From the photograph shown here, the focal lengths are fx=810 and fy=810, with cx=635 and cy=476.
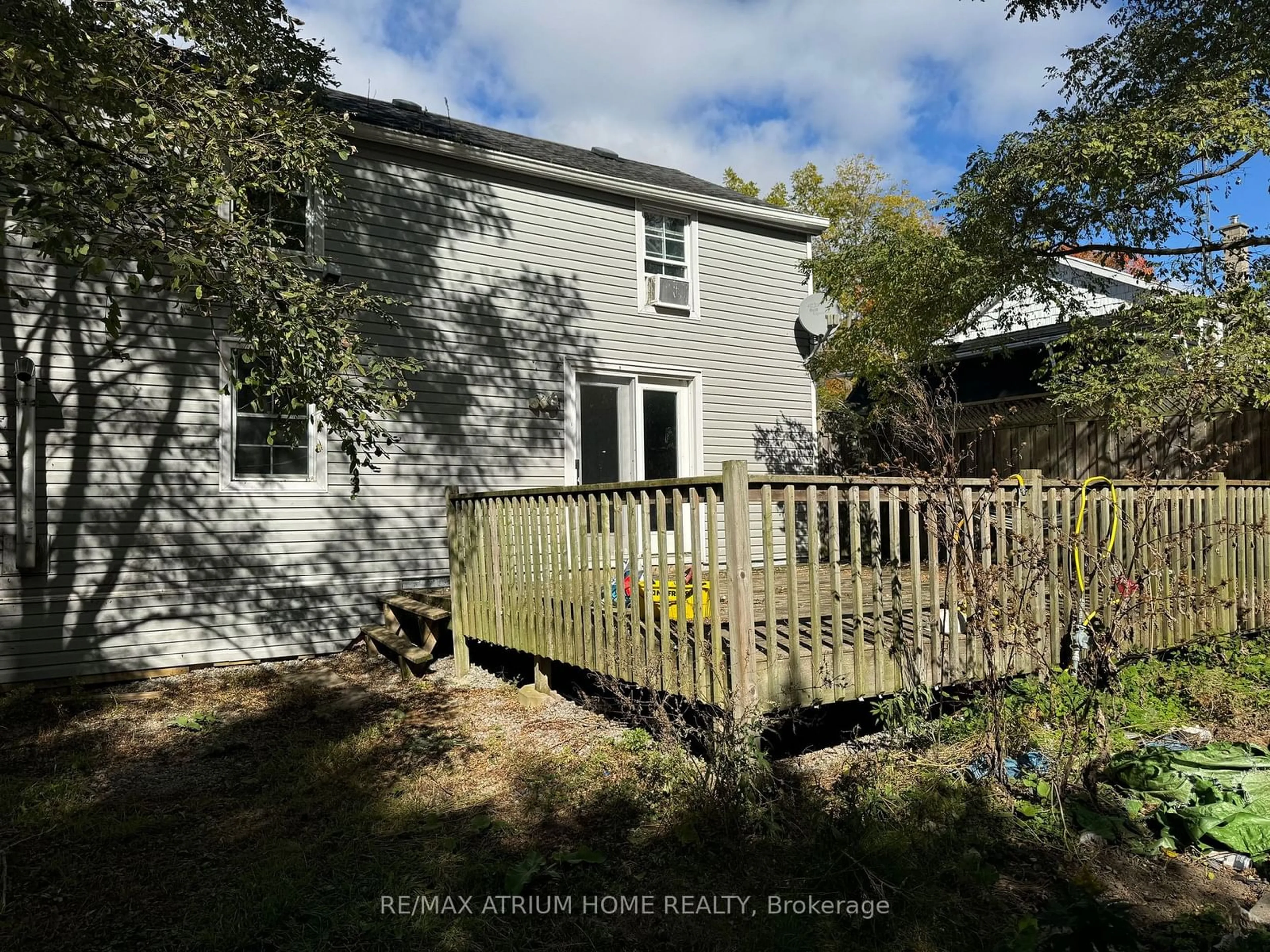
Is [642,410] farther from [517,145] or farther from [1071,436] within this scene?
[1071,436]

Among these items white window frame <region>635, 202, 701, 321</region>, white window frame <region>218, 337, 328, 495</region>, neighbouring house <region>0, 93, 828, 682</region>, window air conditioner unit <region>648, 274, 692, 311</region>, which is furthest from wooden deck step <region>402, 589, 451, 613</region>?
window air conditioner unit <region>648, 274, 692, 311</region>

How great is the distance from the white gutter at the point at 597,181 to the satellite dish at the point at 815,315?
98cm

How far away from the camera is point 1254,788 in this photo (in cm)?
327

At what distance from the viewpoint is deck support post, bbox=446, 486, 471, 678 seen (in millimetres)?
6180

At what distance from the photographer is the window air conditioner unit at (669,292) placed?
919 centimetres

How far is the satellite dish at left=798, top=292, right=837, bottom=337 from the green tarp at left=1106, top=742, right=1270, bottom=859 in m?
6.98

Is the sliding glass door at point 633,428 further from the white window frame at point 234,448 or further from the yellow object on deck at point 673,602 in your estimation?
the yellow object on deck at point 673,602

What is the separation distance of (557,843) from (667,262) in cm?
728

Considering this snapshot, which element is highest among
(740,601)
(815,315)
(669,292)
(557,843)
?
(669,292)

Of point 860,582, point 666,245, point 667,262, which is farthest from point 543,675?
point 666,245

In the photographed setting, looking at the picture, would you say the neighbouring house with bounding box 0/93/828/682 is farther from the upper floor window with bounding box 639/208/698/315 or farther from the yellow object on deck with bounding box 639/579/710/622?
the yellow object on deck with bounding box 639/579/710/622

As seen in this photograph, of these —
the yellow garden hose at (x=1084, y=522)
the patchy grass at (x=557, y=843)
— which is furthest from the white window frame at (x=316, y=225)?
the yellow garden hose at (x=1084, y=522)

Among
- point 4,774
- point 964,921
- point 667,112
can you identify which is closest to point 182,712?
point 4,774

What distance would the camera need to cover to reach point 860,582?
3857 mm
